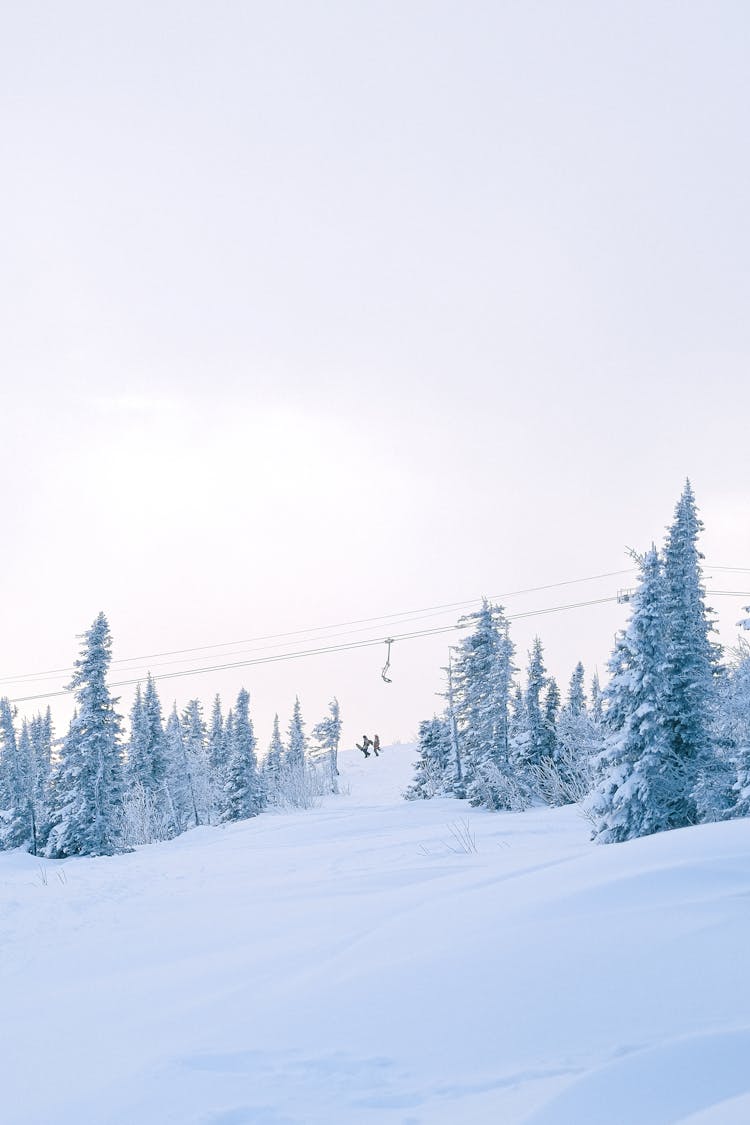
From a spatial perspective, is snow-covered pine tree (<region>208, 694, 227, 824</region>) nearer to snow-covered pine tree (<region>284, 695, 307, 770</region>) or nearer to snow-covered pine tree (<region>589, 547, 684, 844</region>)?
snow-covered pine tree (<region>284, 695, 307, 770</region>)

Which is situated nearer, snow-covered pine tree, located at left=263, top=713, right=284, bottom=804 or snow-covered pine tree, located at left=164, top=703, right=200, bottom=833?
snow-covered pine tree, located at left=164, top=703, right=200, bottom=833

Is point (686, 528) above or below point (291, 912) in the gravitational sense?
above

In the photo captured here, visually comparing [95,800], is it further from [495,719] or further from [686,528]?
[686,528]

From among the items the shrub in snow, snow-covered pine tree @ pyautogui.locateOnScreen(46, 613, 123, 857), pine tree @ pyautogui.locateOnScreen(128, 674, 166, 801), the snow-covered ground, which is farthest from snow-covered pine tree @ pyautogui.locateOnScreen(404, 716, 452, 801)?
the snow-covered ground

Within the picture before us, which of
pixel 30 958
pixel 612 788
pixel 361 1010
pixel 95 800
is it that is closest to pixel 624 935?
pixel 361 1010

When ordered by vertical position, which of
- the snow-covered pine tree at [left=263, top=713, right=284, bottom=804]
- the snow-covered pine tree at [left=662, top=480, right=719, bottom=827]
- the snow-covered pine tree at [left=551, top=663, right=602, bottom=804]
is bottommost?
the snow-covered pine tree at [left=263, top=713, right=284, bottom=804]

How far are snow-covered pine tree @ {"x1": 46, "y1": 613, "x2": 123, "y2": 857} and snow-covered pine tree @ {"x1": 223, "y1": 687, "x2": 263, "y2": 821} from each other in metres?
16.8

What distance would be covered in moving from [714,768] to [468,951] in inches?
570

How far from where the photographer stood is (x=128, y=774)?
53281 mm

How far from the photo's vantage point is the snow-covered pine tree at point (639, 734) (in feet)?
46.2

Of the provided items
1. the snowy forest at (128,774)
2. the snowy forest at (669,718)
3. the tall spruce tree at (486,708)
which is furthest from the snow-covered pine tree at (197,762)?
the snowy forest at (669,718)

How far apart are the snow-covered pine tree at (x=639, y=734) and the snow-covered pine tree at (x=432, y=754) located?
140 feet

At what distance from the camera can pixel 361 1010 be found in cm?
408

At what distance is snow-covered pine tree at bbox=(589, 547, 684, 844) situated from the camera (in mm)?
14094
